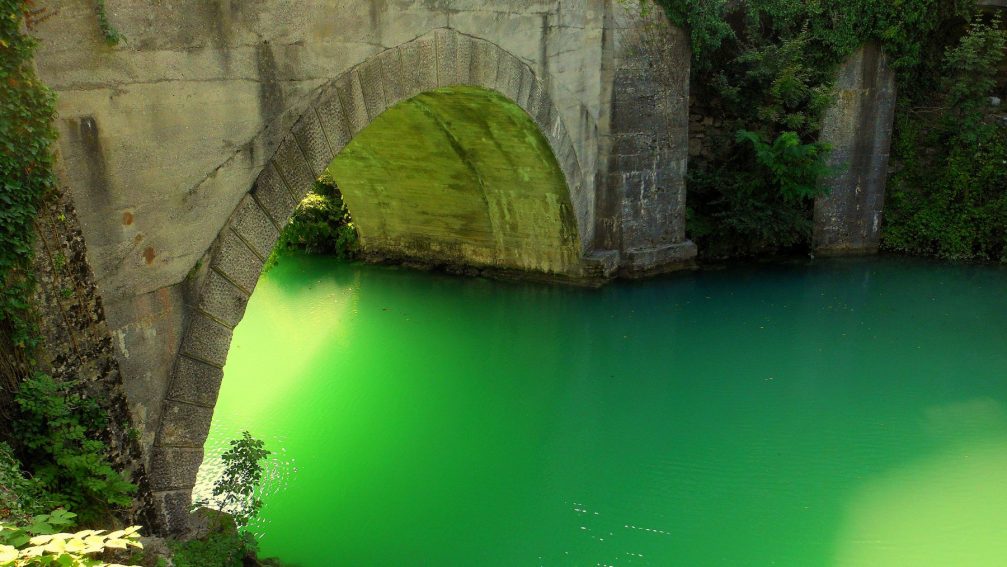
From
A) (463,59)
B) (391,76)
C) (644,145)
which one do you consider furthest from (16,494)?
(644,145)

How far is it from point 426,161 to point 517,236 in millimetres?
1441

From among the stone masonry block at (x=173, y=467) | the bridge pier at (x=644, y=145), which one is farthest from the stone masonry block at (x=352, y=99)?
the bridge pier at (x=644, y=145)

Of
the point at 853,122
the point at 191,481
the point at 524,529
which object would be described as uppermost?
the point at 853,122

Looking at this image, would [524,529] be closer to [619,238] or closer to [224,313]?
[224,313]

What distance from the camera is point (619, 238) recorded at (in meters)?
10.6

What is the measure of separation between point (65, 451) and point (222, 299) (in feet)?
4.01

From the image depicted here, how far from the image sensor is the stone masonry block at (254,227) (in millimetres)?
4809

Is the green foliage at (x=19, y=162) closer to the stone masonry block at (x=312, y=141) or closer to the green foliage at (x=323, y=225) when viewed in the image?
the stone masonry block at (x=312, y=141)

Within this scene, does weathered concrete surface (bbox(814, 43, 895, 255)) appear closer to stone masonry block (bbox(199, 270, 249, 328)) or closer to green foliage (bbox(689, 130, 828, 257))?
green foliage (bbox(689, 130, 828, 257))

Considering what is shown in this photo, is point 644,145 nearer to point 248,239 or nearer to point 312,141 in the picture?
point 312,141

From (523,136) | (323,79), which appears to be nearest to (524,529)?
(323,79)

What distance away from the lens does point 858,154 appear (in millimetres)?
11797

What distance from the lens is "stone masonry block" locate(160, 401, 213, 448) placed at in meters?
4.45

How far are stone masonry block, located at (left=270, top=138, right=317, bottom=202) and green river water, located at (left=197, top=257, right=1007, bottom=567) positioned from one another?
216 centimetres
